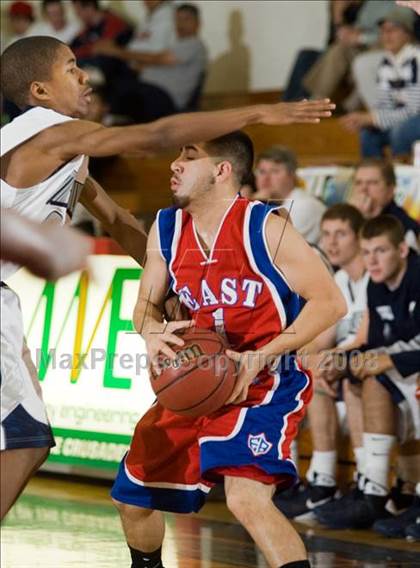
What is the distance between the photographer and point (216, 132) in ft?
15.1

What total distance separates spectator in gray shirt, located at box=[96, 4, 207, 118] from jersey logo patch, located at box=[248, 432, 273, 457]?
8.67 meters

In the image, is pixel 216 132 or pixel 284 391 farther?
pixel 284 391

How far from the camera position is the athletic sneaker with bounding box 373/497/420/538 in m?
7.12

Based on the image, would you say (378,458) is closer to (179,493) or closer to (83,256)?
(179,493)

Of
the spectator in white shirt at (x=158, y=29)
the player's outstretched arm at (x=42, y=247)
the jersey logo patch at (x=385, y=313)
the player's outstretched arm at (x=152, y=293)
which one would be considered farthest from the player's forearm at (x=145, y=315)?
the spectator in white shirt at (x=158, y=29)

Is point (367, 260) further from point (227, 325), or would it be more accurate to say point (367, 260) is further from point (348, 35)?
point (348, 35)

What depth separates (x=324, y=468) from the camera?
7809 millimetres

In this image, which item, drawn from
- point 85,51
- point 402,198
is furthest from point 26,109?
point 85,51

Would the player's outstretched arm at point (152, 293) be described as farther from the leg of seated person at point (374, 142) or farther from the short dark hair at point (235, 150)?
the leg of seated person at point (374, 142)

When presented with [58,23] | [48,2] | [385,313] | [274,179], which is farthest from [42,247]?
[48,2]

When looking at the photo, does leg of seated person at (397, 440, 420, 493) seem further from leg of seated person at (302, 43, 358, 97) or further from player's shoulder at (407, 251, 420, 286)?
leg of seated person at (302, 43, 358, 97)

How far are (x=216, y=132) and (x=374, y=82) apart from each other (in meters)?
7.03

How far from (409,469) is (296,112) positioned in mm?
3428

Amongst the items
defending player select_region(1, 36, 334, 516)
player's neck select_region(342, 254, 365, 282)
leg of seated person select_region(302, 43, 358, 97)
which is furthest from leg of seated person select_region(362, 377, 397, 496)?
leg of seated person select_region(302, 43, 358, 97)
